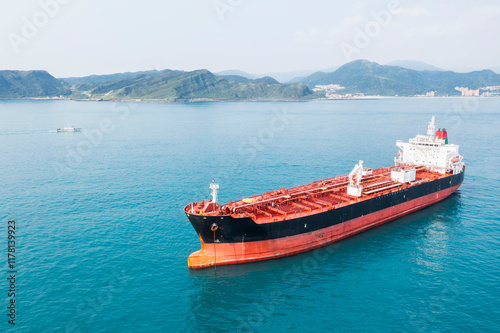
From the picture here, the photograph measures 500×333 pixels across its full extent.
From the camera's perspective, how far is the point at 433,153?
4722cm

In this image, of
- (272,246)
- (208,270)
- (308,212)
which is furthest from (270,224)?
(208,270)

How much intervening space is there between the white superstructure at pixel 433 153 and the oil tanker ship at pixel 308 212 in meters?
0.21

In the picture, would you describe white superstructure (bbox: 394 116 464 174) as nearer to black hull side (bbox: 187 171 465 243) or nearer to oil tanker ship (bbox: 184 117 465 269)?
oil tanker ship (bbox: 184 117 465 269)

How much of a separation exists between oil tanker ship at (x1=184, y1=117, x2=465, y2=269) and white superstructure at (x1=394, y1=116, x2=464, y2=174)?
0.21 m

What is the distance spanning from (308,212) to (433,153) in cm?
2939

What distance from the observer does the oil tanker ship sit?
26781 mm

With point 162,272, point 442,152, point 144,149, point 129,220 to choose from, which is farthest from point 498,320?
point 144,149

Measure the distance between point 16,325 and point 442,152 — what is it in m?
52.5

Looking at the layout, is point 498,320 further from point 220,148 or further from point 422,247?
point 220,148

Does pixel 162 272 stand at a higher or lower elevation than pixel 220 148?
lower

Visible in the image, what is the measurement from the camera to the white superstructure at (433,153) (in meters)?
45.7

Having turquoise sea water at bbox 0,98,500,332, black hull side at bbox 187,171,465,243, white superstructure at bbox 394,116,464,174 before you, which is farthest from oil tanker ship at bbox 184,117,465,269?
turquoise sea water at bbox 0,98,500,332

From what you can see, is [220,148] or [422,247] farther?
[220,148]

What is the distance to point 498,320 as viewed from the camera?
821 inches
